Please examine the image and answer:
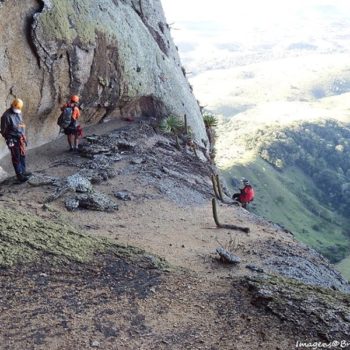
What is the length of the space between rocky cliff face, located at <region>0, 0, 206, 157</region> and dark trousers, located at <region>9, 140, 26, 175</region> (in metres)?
3.14

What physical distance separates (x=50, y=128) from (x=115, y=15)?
7.82 meters

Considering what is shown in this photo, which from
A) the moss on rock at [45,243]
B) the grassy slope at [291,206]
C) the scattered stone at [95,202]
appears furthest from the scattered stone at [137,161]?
the grassy slope at [291,206]

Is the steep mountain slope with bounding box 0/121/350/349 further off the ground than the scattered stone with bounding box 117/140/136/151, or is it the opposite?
the steep mountain slope with bounding box 0/121/350/349

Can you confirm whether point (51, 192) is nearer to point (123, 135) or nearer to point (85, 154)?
point (85, 154)

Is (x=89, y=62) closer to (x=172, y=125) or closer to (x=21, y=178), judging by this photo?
(x=172, y=125)

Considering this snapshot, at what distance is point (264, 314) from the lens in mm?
9609

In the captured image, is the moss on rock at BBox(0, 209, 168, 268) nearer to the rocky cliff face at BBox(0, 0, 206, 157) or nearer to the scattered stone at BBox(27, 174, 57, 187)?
the scattered stone at BBox(27, 174, 57, 187)

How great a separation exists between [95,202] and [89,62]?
10232 mm

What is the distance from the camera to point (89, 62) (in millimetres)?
23641

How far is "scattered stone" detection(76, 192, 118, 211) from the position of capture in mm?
15789

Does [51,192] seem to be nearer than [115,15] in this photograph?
Yes

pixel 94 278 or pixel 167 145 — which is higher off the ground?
pixel 94 278

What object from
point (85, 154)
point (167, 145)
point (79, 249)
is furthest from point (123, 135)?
point (79, 249)

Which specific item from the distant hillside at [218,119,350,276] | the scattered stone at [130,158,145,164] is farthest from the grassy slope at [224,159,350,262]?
the scattered stone at [130,158,145,164]
